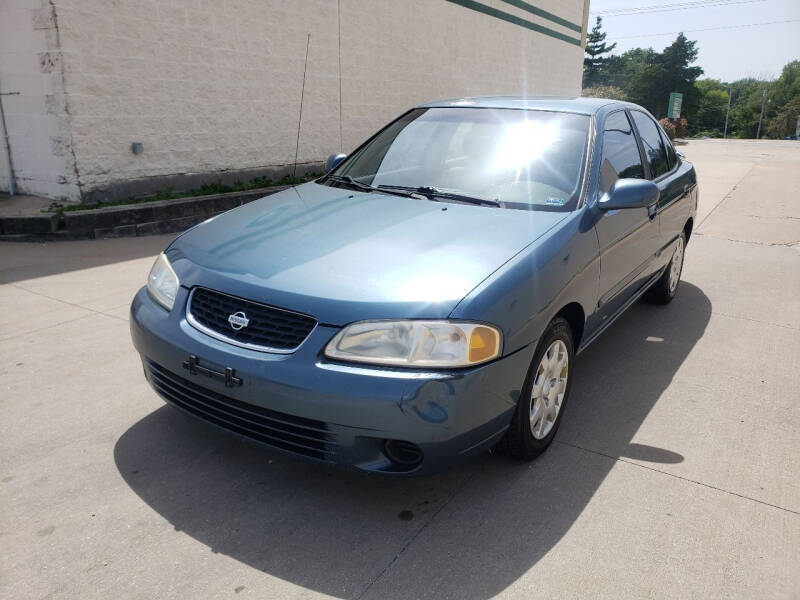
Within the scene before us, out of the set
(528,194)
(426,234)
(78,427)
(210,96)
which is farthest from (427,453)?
(210,96)

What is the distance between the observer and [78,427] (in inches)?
128

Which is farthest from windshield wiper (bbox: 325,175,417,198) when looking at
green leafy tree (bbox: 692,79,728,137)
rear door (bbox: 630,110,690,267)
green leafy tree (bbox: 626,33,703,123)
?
green leafy tree (bbox: 692,79,728,137)

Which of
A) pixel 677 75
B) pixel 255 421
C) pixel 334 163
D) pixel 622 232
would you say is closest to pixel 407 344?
pixel 255 421

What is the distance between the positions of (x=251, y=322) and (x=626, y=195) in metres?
2.03

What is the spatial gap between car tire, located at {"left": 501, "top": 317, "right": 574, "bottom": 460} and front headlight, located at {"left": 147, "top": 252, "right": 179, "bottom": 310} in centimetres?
159

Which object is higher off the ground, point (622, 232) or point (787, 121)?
point (622, 232)

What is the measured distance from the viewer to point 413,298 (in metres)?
2.43

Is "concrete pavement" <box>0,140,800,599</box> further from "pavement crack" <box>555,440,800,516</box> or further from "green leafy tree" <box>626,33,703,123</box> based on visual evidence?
"green leafy tree" <box>626,33,703,123</box>

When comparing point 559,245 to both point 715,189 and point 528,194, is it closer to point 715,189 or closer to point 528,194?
point 528,194

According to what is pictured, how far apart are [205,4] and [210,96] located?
112 cm

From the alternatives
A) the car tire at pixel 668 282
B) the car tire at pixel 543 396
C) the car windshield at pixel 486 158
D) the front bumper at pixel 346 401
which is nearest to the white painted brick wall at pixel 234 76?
the car windshield at pixel 486 158

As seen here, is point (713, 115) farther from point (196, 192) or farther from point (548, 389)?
point (548, 389)

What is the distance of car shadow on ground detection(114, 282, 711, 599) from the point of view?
234 centimetres

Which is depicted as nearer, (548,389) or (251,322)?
(251,322)
